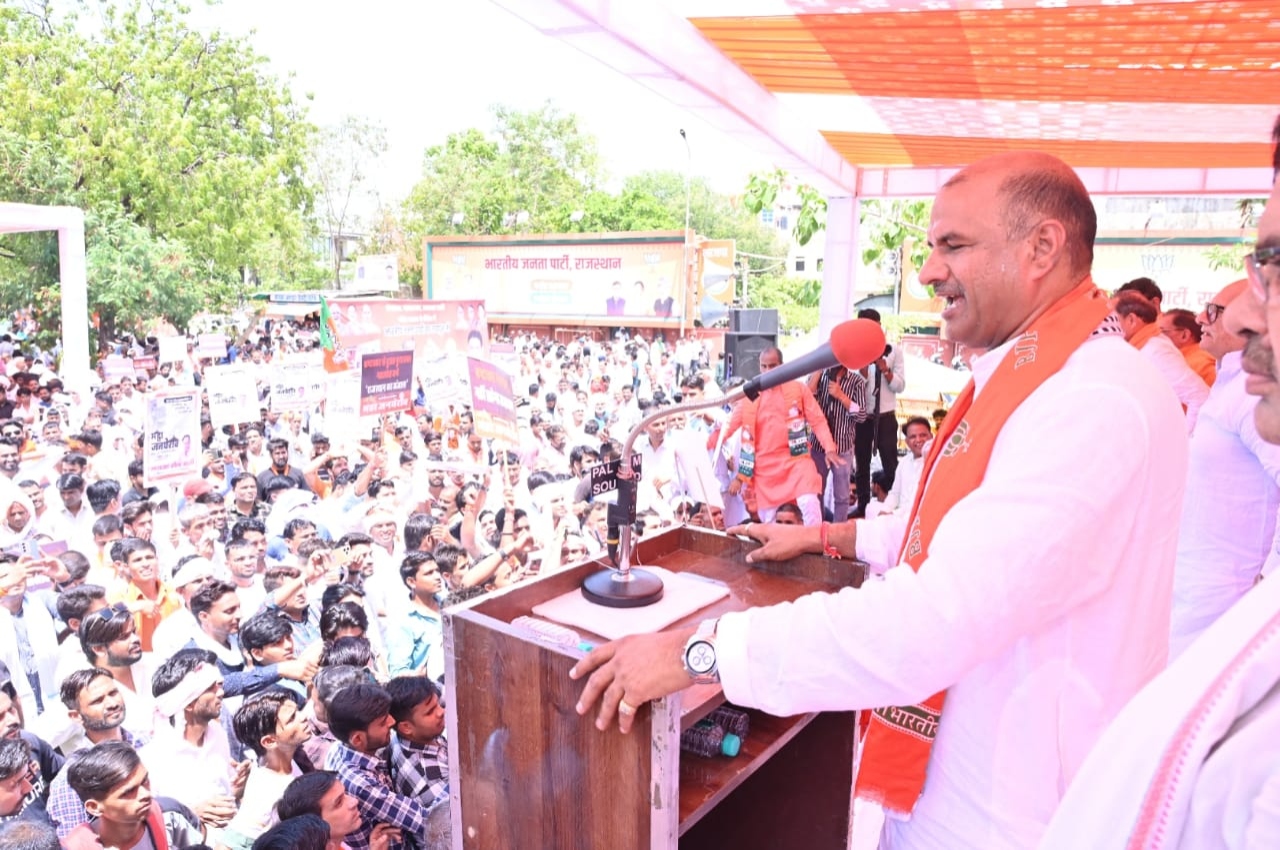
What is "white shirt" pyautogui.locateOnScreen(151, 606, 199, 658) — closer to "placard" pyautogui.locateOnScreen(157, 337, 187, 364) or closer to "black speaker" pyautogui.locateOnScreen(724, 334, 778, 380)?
"placard" pyautogui.locateOnScreen(157, 337, 187, 364)

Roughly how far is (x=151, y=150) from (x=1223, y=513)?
6.60 metres

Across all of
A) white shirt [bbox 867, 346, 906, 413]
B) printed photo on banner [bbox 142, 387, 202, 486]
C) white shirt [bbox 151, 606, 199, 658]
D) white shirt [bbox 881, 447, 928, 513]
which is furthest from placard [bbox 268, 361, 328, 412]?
white shirt [bbox 867, 346, 906, 413]

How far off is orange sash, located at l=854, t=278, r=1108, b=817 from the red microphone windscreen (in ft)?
0.58

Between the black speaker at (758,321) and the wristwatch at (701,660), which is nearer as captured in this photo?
the wristwatch at (701,660)

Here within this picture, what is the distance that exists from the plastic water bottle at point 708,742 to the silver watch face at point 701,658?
1.16ft

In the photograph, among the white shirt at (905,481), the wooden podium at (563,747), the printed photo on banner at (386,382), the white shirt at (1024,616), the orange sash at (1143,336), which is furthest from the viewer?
the white shirt at (905,481)

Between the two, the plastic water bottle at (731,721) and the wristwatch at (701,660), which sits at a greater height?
the wristwatch at (701,660)

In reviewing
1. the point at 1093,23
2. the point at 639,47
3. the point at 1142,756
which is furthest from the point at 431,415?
the point at 1142,756

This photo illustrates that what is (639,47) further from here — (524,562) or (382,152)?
(382,152)

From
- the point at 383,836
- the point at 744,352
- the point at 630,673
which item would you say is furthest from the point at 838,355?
the point at 744,352

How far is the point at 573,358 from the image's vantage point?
32.0 ft

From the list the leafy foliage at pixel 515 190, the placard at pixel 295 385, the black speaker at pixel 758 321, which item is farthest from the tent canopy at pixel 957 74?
the leafy foliage at pixel 515 190

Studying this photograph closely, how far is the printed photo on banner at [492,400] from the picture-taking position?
4172mm

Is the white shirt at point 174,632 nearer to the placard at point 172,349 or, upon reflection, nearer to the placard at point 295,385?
the placard at point 295,385
